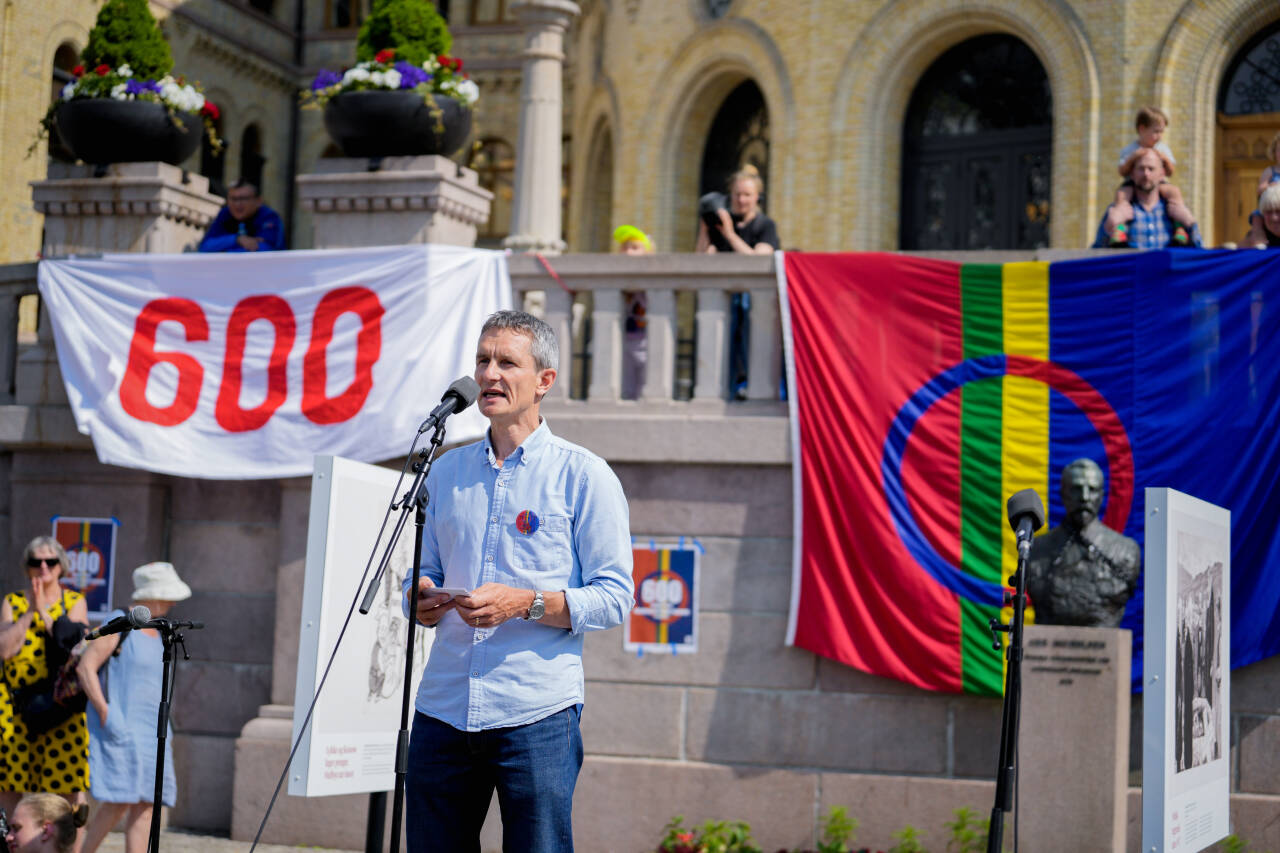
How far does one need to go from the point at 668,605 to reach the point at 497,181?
2359 centimetres

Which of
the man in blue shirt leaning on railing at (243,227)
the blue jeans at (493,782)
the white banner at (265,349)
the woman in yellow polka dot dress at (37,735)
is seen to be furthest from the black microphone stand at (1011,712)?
the man in blue shirt leaning on railing at (243,227)

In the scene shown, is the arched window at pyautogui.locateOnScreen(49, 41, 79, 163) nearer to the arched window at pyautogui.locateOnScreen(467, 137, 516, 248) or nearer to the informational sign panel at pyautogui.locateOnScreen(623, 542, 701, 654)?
the arched window at pyautogui.locateOnScreen(467, 137, 516, 248)

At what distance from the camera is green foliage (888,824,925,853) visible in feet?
31.4

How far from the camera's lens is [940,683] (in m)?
9.68

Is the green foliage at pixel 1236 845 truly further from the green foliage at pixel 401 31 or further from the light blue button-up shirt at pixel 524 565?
the green foliage at pixel 401 31

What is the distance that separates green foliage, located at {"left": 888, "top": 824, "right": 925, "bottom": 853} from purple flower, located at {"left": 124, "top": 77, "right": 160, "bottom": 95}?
7.43 metres

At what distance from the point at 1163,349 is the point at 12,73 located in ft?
70.9

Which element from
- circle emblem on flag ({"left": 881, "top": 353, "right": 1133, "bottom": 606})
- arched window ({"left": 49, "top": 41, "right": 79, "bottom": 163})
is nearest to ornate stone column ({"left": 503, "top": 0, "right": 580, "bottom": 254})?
circle emblem on flag ({"left": 881, "top": 353, "right": 1133, "bottom": 606})

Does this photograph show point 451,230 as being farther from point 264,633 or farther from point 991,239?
point 991,239

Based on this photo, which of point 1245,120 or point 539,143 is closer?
point 539,143

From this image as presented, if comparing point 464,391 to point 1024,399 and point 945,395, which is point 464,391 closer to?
point 945,395

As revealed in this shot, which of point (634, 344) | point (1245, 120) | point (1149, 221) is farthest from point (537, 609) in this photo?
point (1245, 120)

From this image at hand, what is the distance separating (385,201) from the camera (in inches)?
432

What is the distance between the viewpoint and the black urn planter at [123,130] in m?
11.8
